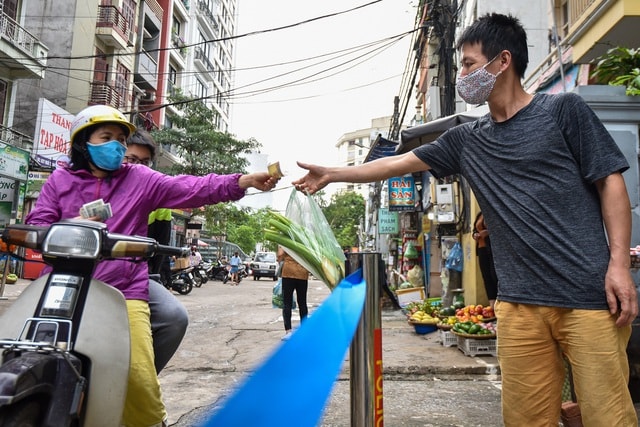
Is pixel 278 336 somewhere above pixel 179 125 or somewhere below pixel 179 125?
below

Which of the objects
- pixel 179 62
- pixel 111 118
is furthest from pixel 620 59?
pixel 179 62

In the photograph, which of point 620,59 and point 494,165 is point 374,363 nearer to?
point 494,165

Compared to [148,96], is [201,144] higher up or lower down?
lower down

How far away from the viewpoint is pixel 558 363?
1.70 meters

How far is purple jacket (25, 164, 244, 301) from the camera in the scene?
6.63 ft

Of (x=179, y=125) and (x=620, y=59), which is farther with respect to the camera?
(x=179, y=125)

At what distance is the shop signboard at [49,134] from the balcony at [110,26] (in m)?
5.88

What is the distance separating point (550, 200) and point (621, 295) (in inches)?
14.5

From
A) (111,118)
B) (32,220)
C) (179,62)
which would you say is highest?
(179,62)

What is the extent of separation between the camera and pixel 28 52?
49.2 feet

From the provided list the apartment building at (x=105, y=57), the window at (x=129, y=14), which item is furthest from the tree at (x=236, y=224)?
the window at (x=129, y=14)

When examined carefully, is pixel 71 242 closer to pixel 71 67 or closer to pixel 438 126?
A: pixel 438 126

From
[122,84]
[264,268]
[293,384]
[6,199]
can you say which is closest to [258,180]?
[293,384]

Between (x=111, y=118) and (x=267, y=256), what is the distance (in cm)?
2733
